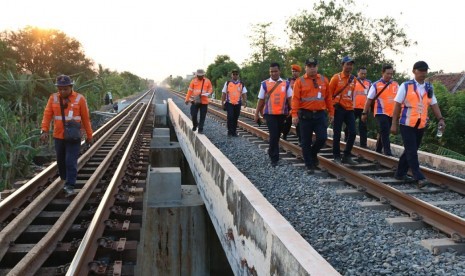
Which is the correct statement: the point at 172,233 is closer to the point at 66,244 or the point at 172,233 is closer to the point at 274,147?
the point at 274,147

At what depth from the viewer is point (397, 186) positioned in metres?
6.12

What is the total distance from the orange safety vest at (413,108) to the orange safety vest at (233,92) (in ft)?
18.4

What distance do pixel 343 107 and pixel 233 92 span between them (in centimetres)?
394

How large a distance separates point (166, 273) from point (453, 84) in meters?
30.7

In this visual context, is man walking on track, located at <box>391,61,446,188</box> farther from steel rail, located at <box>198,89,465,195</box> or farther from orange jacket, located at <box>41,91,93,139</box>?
orange jacket, located at <box>41,91,93,139</box>

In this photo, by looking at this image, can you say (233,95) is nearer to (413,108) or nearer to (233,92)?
(233,92)

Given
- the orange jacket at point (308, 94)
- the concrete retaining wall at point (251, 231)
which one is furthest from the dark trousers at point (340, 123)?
the concrete retaining wall at point (251, 231)

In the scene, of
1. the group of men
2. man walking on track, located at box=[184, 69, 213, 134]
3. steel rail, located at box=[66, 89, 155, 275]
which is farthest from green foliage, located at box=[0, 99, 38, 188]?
the group of men

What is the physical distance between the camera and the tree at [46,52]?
3534cm

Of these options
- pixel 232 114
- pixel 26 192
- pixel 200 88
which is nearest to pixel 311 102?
pixel 200 88

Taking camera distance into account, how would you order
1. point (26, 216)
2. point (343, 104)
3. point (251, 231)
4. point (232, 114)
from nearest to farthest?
1. point (251, 231)
2. point (26, 216)
3. point (343, 104)
4. point (232, 114)

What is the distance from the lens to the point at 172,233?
7480mm

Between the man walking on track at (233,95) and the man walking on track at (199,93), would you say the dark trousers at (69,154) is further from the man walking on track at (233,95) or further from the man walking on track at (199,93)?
the man walking on track at (233,95)

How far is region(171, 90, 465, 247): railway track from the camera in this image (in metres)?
4.29
